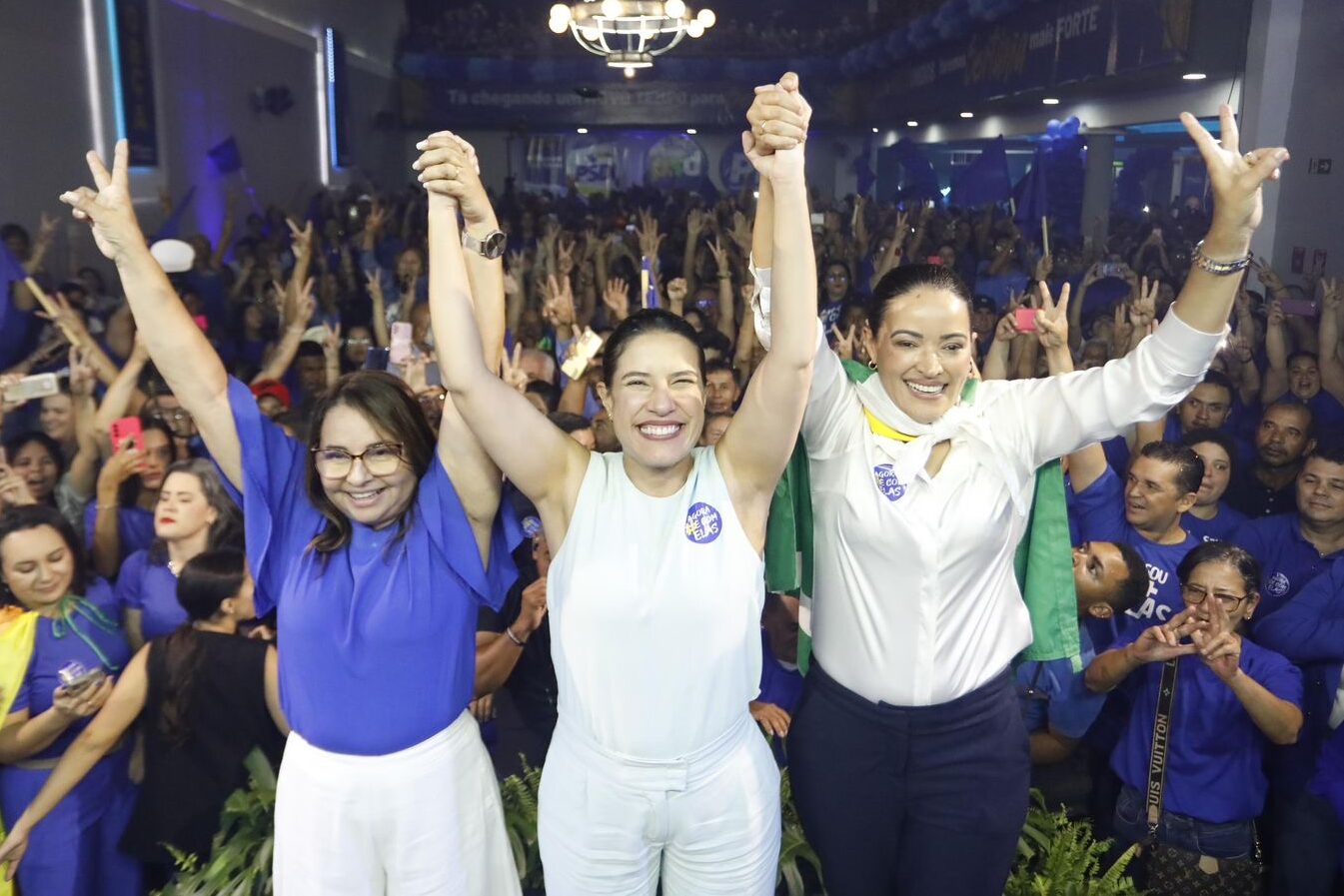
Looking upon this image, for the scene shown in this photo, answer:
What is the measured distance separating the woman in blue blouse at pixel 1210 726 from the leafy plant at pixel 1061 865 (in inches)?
6.8

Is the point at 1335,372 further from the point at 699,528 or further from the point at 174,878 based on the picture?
the point at 174,878

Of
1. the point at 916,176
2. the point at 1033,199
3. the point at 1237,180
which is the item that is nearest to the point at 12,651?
the point at 1237,180

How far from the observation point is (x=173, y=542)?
2844 millimetres

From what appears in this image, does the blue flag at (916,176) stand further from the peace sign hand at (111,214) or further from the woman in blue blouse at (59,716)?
the peace sign hand at (111,214)

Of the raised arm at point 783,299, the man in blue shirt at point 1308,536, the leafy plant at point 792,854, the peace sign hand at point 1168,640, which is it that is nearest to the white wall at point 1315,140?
the man in blue shirt at point 1308,536

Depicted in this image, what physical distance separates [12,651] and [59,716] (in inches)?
6.8

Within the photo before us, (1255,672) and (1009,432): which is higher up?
(1009,432)

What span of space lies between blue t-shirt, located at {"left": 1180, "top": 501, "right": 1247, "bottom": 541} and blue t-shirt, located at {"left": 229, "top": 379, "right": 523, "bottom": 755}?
234cm

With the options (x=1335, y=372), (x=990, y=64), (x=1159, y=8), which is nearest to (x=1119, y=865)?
(x=1335, y=372)

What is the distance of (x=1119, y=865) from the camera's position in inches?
91.7

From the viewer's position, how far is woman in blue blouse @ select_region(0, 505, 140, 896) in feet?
7.70

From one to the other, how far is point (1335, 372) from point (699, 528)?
3.97 m

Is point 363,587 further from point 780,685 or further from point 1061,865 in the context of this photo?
point 1061,865

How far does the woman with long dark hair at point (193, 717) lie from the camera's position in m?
2.37
